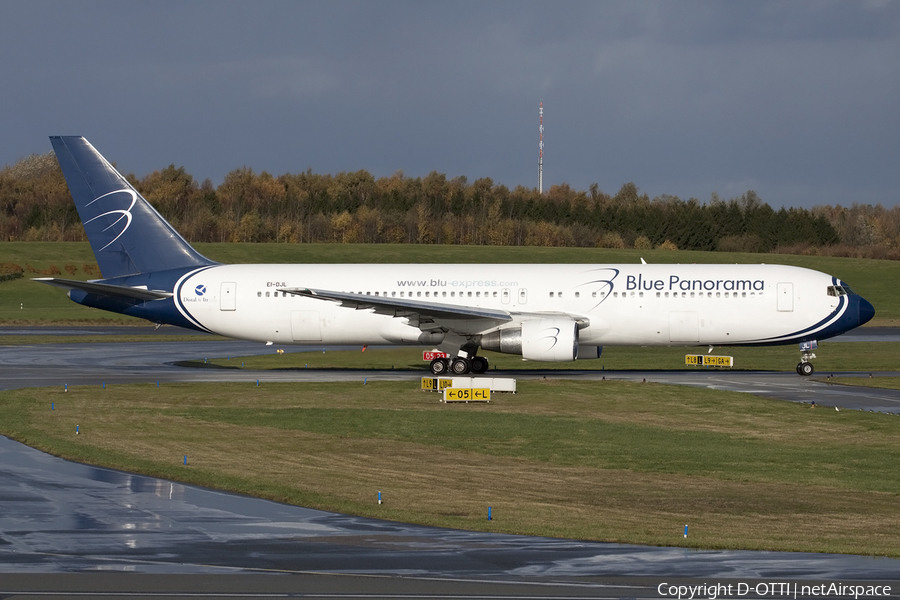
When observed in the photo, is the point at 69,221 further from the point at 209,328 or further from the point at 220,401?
the point at 220,401

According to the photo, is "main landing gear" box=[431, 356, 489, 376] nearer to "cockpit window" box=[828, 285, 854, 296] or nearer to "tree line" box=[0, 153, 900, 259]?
"cockpit window" box=[828, 285, 854, 296]

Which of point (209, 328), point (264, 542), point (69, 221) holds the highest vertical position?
point (69, 221)

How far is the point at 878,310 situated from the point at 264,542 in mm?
87218

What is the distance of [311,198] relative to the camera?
165 m

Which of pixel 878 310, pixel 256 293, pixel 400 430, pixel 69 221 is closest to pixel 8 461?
pixel 400 430

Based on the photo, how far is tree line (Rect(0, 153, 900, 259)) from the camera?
15125cm

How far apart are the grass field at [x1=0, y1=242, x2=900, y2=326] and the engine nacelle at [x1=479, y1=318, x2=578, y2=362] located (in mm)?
71350

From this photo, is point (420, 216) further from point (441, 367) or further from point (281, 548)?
point (281, 548)

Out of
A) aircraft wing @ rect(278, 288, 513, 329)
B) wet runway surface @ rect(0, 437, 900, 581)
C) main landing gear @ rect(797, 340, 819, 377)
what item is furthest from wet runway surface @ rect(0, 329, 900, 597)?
main landing gear @ rect(797, 340, 819, 377)

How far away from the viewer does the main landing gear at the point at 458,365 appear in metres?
38.6

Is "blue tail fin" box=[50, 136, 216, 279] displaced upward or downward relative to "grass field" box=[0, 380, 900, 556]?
upward

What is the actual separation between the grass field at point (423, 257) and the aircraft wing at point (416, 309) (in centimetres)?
6886

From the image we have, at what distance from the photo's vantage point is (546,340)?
35719 millimetres

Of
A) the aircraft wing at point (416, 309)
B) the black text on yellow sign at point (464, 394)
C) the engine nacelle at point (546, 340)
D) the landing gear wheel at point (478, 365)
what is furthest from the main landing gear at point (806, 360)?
the black text on yellow sign at point (464, 394)
